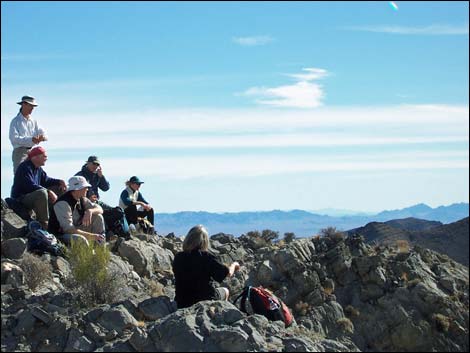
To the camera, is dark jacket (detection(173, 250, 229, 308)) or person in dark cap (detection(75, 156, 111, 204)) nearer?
dark jacket (detection(173, 250, 229, 308))

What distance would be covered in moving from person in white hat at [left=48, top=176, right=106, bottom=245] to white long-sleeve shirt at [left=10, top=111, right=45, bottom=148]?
2182 millimetres

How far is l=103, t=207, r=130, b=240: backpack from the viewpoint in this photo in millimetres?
16969

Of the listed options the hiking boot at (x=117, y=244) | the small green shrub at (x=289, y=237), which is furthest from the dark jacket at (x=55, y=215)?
the small green shrub at (x=289, y=237)

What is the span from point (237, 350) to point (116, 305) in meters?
2.81

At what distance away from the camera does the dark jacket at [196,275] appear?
37.5ft

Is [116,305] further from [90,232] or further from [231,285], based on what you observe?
[231,285]

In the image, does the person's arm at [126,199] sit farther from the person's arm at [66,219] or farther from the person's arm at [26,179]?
the person's arm at [66,219]

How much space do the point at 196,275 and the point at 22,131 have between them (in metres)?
6.66

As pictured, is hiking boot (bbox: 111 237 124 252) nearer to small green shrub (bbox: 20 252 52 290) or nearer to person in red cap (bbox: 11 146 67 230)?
person in red cap (bbox: 11 146 67 230)

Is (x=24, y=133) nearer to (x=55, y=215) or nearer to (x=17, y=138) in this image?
(x=17, y=138)

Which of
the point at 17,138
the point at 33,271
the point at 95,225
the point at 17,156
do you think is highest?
the point at 17,138

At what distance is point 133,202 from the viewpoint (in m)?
19.1

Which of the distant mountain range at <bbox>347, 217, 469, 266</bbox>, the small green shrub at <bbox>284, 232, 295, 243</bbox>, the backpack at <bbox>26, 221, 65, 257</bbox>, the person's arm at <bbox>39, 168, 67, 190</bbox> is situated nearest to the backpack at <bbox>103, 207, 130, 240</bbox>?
the person's arm at <bbox>39, 168, 67, 190</bbox>

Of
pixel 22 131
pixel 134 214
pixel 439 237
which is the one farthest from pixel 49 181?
pixel 439 237
